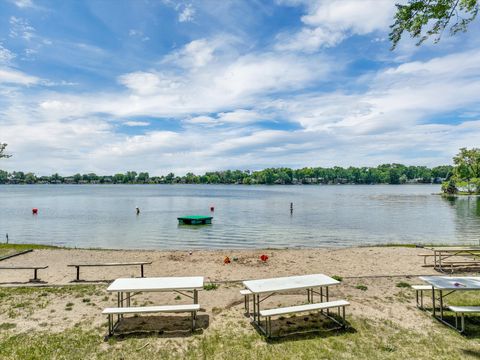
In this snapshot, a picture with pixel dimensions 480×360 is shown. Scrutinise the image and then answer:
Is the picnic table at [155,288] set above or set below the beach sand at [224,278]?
above

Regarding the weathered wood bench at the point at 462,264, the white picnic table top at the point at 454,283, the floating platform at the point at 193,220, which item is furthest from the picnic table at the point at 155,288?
the floating platform at the point at 193,220

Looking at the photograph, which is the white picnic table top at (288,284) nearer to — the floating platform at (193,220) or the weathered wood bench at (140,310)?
the weathered wood bench at (140,310)

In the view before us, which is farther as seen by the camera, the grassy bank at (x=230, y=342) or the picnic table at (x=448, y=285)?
the picnic table at (x=448, y=285)

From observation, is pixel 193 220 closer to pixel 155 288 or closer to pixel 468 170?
pixel 155 288

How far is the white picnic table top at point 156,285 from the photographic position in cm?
666

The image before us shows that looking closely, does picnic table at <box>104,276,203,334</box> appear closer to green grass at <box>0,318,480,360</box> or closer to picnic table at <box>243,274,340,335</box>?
green grass at <box>0,318,480,360</box>

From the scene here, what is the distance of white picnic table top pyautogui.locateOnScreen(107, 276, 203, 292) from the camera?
6.66 metres

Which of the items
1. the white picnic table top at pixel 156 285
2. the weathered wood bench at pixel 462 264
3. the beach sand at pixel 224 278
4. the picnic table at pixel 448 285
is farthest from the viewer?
the weathered wood bench at pixel 462 264

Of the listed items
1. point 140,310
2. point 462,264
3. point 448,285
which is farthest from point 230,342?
point 462,264

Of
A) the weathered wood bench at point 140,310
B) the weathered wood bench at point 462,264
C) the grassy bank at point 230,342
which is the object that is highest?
the weathered wood bench at point 140,310

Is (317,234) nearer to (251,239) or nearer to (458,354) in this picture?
(251,239)

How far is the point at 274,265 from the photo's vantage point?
44.2 feet

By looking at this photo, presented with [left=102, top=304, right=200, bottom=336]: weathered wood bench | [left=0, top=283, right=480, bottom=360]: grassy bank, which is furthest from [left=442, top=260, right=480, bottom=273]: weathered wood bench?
[left=102, top=304, right=200, bottom=336]: weathered wood bench

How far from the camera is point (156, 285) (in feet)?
22.6
